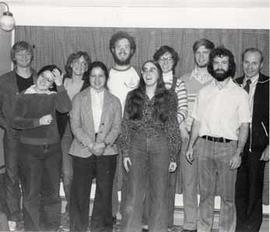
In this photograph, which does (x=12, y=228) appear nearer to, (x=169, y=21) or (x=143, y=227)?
(x=143, y=227)

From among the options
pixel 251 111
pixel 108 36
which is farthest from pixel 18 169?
pixel 251 111

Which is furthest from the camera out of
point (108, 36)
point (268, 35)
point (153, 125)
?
point (108, 36)

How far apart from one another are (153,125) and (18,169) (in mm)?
917

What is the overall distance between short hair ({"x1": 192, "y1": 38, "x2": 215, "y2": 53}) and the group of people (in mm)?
30

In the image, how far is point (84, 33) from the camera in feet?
8.08

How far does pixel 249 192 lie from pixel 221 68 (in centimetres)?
75

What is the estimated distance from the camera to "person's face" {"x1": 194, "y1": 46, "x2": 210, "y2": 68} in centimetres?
230

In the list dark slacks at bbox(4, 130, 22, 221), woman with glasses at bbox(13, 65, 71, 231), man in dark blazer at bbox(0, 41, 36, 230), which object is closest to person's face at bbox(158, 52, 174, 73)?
woman with glasses at bbox(13, 65, 71, 231)

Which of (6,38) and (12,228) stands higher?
(6,38)

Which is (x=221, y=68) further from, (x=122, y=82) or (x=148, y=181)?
(x=148, y=181)

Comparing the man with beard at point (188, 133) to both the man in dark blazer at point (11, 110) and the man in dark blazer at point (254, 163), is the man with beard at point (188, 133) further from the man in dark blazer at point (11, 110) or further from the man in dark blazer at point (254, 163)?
the man in dark blazer at point (11, 110)

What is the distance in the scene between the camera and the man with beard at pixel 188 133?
227 cm

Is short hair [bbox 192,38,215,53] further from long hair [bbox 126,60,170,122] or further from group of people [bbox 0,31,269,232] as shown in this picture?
long hair [bbox 126,60,170,122]

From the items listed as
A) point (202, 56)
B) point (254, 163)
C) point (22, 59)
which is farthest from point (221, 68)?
point (22, 59)
